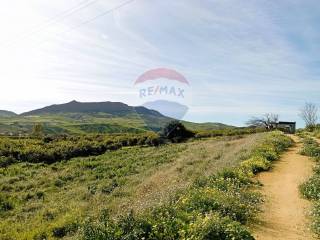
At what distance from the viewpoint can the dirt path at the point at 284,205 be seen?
12.6 metres

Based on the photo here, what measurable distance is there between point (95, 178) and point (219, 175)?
26.3 meters

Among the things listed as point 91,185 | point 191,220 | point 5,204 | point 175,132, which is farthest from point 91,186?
point 175,132

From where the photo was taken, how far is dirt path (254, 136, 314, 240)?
12633mm

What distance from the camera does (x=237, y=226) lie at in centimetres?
1063

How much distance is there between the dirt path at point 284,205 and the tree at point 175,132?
4899cm

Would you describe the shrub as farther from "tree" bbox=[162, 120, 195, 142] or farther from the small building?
the small building

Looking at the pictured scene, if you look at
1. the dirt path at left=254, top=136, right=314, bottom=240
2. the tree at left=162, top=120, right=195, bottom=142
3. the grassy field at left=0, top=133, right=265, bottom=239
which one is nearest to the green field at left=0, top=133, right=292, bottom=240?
the grassy field at left=0, top=133, right=265, bottom=239

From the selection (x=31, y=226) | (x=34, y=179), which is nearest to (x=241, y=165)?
(x=31, y=226)

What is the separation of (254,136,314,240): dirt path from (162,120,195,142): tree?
161ft

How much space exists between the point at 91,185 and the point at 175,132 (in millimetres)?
39970

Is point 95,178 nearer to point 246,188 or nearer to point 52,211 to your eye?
point 52,211

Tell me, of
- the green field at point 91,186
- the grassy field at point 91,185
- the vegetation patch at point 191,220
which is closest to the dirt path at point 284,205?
the vegetation patch at point 191,220

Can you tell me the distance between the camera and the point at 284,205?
53.5 feet

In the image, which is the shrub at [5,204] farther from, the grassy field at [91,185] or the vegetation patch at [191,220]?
the vegetation patch at [191,220]
